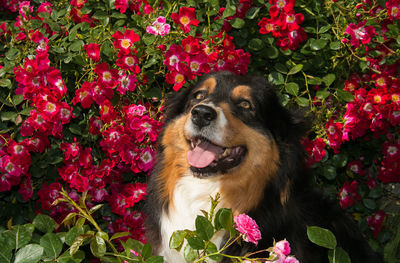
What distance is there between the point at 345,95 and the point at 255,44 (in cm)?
79

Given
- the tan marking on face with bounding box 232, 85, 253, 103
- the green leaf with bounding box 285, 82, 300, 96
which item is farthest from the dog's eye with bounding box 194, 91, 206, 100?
the green leaf with bounding box 285, 82, 300, 96

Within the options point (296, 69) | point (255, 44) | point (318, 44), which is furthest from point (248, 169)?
point (318, 44)

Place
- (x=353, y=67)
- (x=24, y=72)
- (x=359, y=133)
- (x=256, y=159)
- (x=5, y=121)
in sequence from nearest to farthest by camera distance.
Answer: (x=256, y=159), (x=24, y=72), (x=5, y=121), (x=359, y=133), (x=353, y=67)

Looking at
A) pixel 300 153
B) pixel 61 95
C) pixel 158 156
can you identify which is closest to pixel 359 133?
pixel 300 153

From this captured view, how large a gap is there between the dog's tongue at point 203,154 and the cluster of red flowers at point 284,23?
992mm

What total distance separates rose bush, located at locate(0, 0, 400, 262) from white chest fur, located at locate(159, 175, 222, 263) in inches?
20.2

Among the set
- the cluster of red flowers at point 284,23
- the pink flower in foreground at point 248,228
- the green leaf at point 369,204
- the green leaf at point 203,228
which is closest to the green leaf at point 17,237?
the green leaf at point 203,228

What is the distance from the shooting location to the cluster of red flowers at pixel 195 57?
115 inches

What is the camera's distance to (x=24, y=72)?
115 inches

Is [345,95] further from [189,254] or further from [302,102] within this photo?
[189,254]

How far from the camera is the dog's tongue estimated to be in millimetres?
2653

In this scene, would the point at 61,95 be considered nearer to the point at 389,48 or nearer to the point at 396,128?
the point at 389,48

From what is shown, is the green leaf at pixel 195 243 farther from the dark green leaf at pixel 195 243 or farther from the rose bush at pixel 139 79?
the rose bush at pixel 139 79

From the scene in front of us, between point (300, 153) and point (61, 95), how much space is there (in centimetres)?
163
